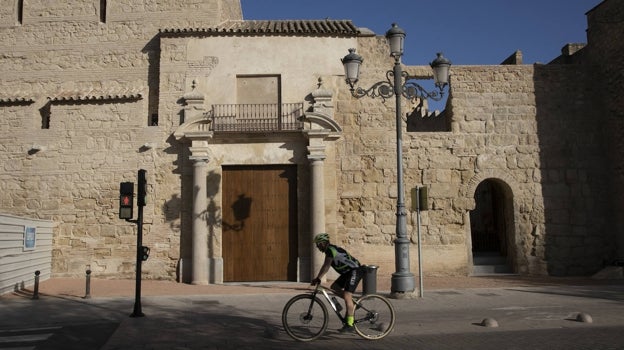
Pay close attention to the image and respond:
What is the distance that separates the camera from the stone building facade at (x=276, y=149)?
14.9 meters

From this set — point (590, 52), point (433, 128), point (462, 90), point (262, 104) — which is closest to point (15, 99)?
point (262, 104)

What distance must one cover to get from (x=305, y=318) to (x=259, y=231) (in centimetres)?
815

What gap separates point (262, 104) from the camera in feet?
50.7

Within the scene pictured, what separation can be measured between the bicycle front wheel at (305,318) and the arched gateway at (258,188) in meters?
7.42

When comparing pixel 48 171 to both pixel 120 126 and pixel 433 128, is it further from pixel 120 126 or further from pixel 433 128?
pixel 433 128

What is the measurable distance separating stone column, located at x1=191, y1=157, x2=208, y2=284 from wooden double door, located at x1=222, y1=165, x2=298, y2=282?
2.09ft

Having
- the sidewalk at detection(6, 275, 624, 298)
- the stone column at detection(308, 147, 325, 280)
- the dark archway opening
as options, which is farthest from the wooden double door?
the dark archway opening

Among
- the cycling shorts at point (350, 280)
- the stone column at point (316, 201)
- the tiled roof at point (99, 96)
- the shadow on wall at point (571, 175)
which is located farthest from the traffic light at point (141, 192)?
the shadow on wall at point (571, 175)

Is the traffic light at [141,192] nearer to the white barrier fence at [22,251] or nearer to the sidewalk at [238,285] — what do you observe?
the sidewalk at [238,285]

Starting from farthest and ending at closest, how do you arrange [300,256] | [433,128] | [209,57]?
1. [433,128]
2. [209,57]
3. [300,256]

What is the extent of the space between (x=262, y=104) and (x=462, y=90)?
6320 millimetres

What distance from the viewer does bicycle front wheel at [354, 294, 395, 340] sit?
673 cm

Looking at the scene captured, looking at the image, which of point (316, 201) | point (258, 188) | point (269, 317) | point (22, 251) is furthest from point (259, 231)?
point (269, 317)

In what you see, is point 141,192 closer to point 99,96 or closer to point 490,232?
point 99,96
